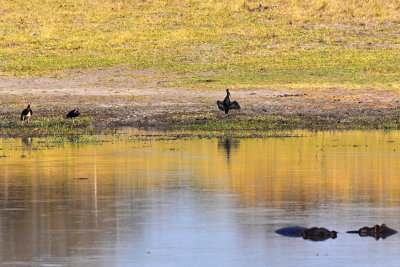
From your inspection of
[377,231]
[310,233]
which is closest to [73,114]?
[310,233]

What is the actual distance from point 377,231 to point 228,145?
43.5ft

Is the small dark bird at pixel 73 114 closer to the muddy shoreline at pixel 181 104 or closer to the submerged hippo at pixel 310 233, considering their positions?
the muddy shoreline at pixel 181 104

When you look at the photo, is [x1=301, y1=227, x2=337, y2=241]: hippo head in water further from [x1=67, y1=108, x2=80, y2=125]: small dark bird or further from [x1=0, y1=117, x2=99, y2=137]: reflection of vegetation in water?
[x1=67, y1=108, x2=80, y2=125]: small dark bird

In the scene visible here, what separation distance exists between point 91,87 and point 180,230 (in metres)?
28.3

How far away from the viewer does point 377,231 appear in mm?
12727

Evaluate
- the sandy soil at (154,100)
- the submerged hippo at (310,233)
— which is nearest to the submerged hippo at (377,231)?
the submerged hippo at (310,233)

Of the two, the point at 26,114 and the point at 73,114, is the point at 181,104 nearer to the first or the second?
the point at 73,114

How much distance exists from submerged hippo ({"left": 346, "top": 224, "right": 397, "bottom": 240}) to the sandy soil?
63.5 feet

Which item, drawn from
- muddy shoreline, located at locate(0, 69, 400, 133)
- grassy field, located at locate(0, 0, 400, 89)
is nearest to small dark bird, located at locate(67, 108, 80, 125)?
muddy shoreline, located at locate(0, 69, 400, 133)

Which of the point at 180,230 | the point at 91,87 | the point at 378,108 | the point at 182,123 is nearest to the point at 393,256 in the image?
the point at 180,230

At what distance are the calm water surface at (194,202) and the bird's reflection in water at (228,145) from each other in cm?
5

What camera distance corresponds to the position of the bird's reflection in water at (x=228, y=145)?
24188 mm

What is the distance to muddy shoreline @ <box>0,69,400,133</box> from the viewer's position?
3253 cm

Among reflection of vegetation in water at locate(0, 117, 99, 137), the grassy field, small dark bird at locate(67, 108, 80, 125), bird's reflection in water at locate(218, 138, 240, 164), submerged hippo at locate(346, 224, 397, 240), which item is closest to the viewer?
submerged hippo at locate(346, 224, 397, 240)
